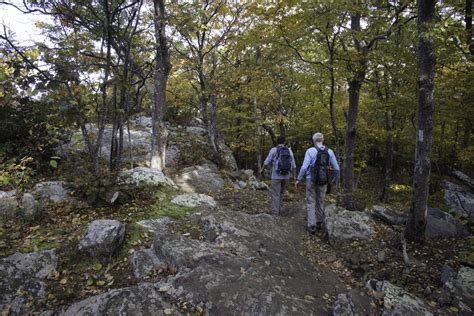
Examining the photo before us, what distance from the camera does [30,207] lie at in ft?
15.1

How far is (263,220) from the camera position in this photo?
6.25 metres

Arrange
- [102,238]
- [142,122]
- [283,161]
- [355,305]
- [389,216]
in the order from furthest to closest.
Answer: [142,122] → [389,216] → [283,161] → [102,238] → [355,305]

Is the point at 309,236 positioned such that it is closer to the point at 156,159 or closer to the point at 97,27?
the point at 156,159

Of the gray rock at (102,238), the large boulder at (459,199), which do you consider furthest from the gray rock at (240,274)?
the large boulder at (459,199)

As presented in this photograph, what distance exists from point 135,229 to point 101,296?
1.54m

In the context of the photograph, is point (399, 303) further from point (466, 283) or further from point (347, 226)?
point (347, 226)

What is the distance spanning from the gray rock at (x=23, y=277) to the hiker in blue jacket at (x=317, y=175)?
4644 mm

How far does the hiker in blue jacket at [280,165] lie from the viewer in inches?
265

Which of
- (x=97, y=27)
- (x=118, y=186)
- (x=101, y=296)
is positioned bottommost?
(x=101, y=296)

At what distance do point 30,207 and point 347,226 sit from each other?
20.2ft

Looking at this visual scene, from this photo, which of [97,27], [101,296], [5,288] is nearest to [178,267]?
[101,296]

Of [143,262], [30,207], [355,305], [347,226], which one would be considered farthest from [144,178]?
[355,305]

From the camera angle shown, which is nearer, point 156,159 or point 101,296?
point 101,296

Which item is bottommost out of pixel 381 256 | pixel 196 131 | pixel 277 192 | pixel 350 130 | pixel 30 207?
pixel 381 256
